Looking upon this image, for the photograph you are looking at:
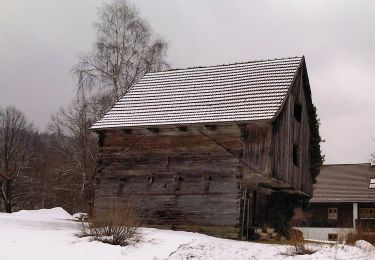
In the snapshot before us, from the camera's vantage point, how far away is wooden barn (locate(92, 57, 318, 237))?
21609mm

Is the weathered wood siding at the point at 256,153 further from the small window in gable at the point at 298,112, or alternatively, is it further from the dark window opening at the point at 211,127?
the small window in gable at the point at 298,112

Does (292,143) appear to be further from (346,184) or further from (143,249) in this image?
(346,184)

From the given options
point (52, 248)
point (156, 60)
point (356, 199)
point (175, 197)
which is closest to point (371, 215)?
point (356, 199)

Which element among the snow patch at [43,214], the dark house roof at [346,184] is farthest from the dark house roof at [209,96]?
the dark house roof at [346,184]

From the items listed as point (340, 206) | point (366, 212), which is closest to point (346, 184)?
point (340, 206)

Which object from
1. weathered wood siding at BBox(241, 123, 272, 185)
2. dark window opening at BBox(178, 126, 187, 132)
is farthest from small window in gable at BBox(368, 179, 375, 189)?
dark window opening at BBox(178, 126, 187, 132)

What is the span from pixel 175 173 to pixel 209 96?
12.6 ft

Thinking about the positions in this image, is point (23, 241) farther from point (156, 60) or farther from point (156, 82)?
point (156, 60)

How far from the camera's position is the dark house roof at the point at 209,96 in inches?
877

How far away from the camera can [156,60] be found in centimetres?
3519

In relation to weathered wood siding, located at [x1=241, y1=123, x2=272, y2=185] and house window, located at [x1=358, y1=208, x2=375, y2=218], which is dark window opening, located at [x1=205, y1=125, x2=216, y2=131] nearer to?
weathered wood siding, located at [x1=241, y1=123, x2=272, y2=185]

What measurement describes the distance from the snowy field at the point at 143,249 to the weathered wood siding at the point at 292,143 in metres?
4.88

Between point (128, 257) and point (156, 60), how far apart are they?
21613 mm

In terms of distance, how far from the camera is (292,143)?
2428 cm
